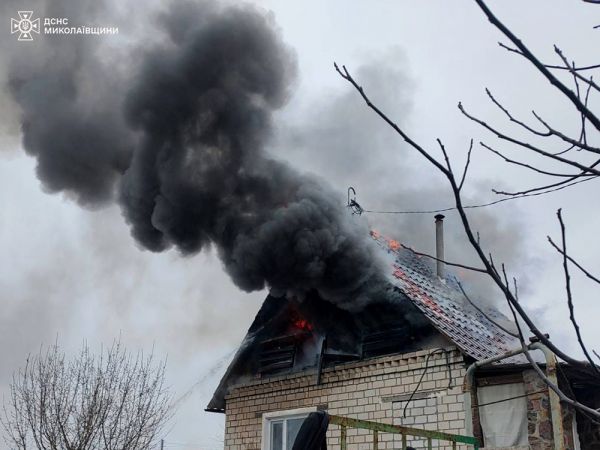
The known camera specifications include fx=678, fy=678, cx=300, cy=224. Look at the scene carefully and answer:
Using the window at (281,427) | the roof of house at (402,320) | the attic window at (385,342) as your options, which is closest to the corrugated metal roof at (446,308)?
the roof of house at (402,320)

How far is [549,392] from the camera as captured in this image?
27.6 feet

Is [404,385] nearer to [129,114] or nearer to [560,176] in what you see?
[129,114]

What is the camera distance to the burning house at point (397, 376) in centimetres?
889

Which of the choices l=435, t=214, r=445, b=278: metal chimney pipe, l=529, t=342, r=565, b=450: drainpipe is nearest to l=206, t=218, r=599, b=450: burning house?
l=529, t=342, r=565, b=450: drainpipe

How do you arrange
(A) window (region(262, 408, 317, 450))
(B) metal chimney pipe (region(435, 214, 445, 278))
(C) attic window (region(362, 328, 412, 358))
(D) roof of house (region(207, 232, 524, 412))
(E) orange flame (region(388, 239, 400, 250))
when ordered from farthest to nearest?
(E) orange flame (region(388, 239, 400, 250))
(B) metal chimney pipe (region(435, 214, 445, 278))
(A) window (region(262, 408, 317, 450))
(C) attic window (region(362, 328, 412, 358))
(D) roof of house (region(207, 232, 524, 412))

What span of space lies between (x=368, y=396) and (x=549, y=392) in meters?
2.90

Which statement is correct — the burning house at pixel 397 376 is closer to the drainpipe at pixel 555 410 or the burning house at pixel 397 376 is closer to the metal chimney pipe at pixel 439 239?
the drainpipe at pixel 555 410

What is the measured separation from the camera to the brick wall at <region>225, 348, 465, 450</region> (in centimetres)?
948

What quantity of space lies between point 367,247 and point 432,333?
94.4 inches

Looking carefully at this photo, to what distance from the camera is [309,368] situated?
1140 centimetres

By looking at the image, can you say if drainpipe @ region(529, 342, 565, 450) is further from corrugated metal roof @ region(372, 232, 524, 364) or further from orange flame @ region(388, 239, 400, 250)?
orange flame @ region(388, 239, 400, 250)

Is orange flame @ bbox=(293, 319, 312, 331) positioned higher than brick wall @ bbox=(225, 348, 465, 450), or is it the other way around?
orange flame @ bbox=(293, 319, 312, 331)

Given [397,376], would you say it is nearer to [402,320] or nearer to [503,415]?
[402,320]

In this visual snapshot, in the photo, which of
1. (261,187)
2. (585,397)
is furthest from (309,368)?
(585,397)
